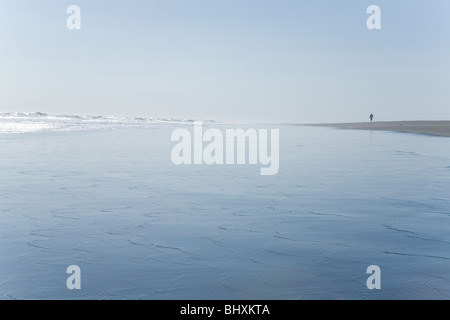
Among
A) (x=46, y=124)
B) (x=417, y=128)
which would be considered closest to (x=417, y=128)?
(x=417, y=128)

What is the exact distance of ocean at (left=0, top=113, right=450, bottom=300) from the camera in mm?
4770

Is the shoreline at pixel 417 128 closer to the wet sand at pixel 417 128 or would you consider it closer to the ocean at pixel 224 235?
the wet sand at pixel 417 128

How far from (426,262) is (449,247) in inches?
31.2

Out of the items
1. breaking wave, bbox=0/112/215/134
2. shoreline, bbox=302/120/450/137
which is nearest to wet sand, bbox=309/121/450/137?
shoreline, bbox=302/120/450/137

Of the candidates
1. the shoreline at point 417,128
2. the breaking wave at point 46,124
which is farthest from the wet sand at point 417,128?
the breaking wave at point 46,124

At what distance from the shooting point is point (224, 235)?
669 cm

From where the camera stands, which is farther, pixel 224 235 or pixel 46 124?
pixel 46 124

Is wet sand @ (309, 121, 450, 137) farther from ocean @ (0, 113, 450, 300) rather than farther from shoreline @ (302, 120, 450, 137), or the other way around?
ocean @ (0, 113, 450, 300)

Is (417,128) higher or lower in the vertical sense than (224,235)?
higher

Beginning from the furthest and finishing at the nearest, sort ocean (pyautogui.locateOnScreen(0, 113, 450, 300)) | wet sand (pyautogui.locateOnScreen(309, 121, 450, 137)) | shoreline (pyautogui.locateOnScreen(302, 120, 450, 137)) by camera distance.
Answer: wet sand (pyautogui.locateOnScreen(309, 121, 450, 137)) < shoreline (pyautogui.locateOnScreen(302, 120, 450, 137)) < ocean (pyautogui.locateOnScreen(0, 113, 450, 300))

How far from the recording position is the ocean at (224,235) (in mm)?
4770

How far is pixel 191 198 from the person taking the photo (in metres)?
9.54

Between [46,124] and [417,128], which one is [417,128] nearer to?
[417,128]
